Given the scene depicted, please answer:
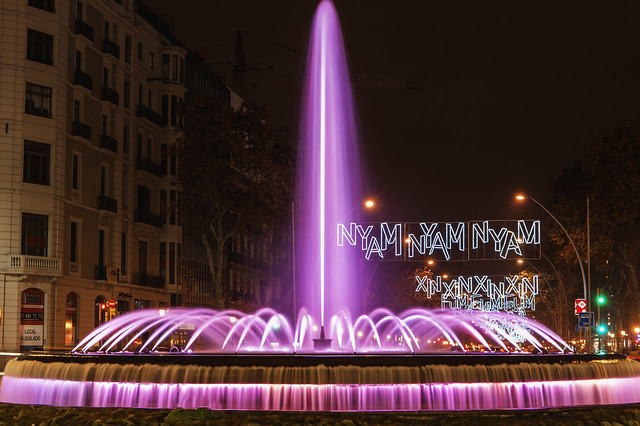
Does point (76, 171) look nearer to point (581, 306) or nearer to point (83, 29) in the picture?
point (83, 29)

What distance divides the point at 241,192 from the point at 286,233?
11.9 m

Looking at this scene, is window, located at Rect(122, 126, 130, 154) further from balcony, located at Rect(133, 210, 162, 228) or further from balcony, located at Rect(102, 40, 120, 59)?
balcony, located at Rect(102, 40, 120, 59)

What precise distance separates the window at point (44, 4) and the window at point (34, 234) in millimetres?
12023

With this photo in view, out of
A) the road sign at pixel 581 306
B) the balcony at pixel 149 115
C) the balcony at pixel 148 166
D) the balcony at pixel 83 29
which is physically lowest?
the road sign at pixel 581 306

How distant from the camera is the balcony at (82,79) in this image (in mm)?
61625

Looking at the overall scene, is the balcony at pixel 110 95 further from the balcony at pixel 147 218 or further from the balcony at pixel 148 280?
the balcony at pixel 148 280

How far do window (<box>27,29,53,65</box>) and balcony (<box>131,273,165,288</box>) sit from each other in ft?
63.1

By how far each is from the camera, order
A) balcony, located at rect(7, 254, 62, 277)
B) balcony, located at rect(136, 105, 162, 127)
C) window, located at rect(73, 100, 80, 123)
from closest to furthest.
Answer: balcony, located at rect(7, 254, 62, 277) → window, located at rect(73, 100, 80, 123) → balcony, located at rect(136, 105, 162, 127)

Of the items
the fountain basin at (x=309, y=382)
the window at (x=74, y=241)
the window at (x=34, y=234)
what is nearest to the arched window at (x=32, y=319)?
the window at (x=34, y=234)

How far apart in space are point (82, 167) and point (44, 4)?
10569mm

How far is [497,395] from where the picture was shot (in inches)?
985

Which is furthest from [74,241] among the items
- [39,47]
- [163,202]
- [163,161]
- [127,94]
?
[163,161]

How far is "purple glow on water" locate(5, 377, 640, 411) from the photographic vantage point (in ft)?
79.4

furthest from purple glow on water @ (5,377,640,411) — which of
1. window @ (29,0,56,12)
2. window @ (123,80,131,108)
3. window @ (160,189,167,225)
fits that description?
window @ (160,189,167,225)
